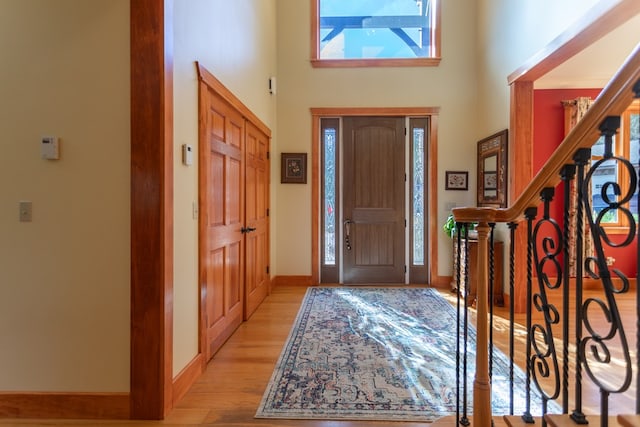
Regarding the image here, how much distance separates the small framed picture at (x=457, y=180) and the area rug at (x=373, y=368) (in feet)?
5.97

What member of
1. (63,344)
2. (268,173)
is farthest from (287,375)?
(268,173)

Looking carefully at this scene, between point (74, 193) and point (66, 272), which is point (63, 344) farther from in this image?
point (74, 193)

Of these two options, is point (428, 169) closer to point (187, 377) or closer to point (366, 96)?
point (366, 96)

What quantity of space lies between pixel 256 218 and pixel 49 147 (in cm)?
221

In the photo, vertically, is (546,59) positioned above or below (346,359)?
above

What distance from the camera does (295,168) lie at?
16.2 feet

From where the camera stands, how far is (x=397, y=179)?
4.90 meters

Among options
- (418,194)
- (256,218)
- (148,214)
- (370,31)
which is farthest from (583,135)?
(370,31)

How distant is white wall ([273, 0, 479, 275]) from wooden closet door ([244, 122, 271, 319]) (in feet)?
1.96

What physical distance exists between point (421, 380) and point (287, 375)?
2.92 feet

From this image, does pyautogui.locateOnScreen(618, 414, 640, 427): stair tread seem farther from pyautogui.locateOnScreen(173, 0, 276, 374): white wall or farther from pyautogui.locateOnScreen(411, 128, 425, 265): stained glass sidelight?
pyautogui.locateOnScreen(411, 128, 425, 265): stained glass sidelight

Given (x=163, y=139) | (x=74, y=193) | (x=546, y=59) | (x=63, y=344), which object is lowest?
(x=63, y=344)

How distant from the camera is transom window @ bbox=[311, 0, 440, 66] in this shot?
493cm

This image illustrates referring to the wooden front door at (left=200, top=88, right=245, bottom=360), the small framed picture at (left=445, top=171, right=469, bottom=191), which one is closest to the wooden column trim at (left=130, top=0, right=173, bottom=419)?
the wooden front door at (left=200, top=88, right=245, bottom=360)
